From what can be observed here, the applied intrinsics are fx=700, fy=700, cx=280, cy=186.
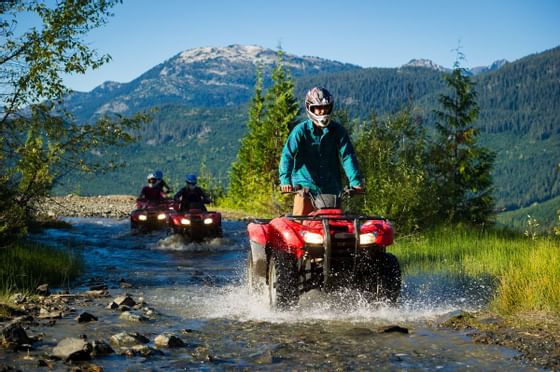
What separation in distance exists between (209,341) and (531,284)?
12.6 feet

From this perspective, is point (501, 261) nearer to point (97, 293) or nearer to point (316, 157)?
point (316, 157)

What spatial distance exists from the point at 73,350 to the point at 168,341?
40.7 inches


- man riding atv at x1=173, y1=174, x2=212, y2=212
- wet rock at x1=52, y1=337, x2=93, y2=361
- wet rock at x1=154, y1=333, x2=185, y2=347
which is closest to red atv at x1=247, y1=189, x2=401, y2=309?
wet rock at x1=154, y1=333, x2=185, y2=347

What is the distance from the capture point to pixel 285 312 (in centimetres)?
857

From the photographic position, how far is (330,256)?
816 centimetres

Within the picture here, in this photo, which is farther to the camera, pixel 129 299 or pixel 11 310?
pixel 129 299

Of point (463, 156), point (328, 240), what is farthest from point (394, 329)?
point (463, 156)

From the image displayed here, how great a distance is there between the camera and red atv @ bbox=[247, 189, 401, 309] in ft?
27.1

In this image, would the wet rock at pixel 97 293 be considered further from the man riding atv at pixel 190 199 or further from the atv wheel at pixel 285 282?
the man riding atv at pixel 190 199

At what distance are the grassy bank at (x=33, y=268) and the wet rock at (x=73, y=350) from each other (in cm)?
354

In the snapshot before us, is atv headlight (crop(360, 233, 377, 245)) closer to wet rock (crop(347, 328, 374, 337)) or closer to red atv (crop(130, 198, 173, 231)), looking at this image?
wet rock (crop(347, 328, 374, 337))

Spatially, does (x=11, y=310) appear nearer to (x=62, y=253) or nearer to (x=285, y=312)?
(x=285, y=312)

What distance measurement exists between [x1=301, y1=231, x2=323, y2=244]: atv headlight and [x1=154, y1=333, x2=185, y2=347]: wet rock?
6.77 feet

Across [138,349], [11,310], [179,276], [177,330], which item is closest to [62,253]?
[179,276]
